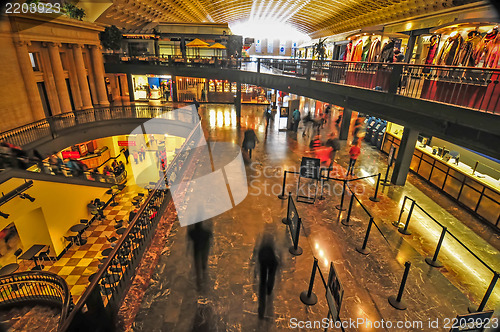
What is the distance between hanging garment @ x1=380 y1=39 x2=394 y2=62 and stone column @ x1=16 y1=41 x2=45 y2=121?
19012 mm

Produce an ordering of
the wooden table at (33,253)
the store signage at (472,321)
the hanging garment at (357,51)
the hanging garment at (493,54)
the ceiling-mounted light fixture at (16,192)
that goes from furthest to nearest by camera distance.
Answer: the wooden table at (33,253) → the hanging garment at (357,51) → the ceiling-mounted light fixture at (16,192) → the hanging garment at (493,54) → the store signage at (472,321)

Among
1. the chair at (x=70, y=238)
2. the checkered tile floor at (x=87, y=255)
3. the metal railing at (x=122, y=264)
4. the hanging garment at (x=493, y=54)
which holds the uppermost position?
the hanging garment at (x=493, y=54)

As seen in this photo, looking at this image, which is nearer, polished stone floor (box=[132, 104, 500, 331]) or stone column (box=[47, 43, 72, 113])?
polished stone floor (box=[132, 104, 500, 331])

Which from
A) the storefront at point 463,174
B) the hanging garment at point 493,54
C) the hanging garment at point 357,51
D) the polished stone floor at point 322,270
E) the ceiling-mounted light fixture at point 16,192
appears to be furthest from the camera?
the hanging garment at point 357,51

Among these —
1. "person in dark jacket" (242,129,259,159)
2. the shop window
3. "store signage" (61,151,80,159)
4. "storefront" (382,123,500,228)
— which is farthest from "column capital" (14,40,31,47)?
"storefront" (382,123,500,228)

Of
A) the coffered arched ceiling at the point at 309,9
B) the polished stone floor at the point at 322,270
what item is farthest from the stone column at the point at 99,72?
the polished stone floor at the point at 322,270

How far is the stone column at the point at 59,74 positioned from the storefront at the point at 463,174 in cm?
2295

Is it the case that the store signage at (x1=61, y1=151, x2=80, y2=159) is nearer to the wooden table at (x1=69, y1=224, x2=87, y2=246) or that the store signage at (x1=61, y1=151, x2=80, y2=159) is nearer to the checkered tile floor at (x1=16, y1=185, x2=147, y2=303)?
the checkered tile floor at (x1=16, y1=185, x2=147, y2=303)

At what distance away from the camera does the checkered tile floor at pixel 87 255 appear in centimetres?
1114

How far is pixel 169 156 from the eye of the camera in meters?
21.5

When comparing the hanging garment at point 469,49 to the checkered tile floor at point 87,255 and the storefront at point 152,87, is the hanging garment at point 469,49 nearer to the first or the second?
the checkered tile floor at point 87,255

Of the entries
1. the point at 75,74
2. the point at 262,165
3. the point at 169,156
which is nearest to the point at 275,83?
the point at 262,165

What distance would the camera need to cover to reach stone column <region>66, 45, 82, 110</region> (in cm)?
1933

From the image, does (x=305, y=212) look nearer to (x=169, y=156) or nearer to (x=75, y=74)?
(x=169, y=156)
